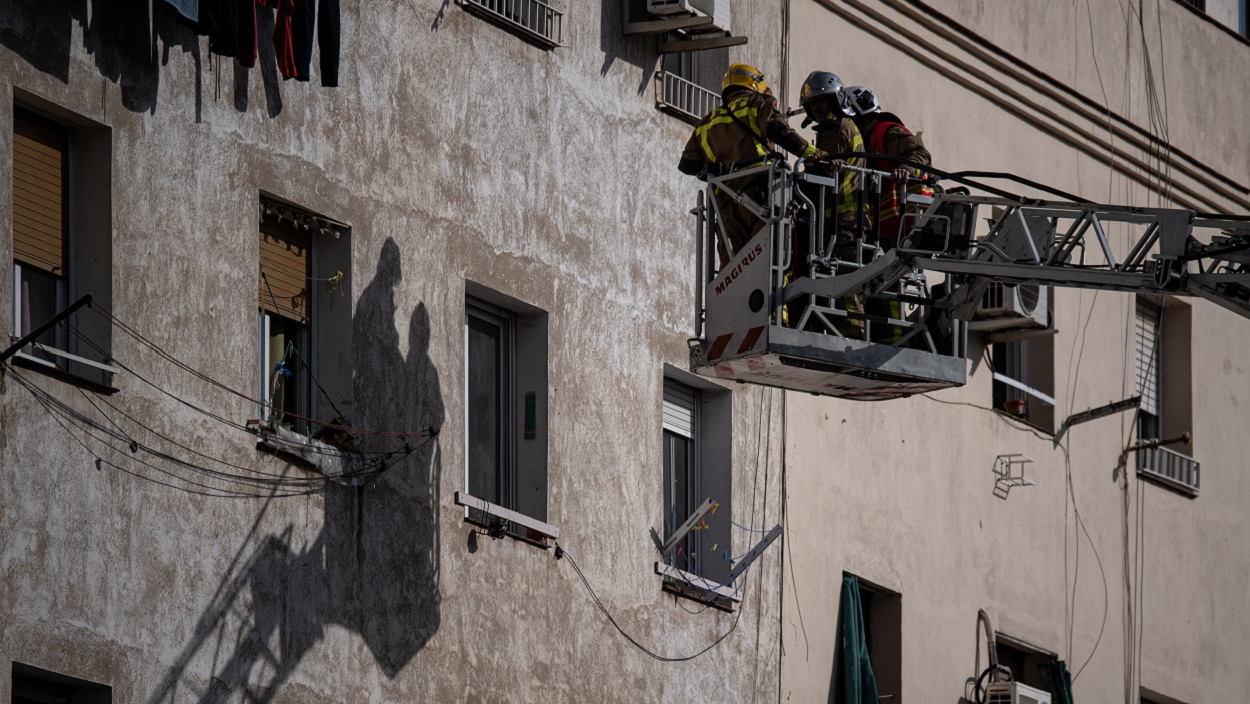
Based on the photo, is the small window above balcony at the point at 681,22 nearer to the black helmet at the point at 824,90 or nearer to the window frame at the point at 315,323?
the black helmet at the point at 824,90

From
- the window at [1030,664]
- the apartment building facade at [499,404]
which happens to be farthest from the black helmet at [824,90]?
the window at [1030,664]

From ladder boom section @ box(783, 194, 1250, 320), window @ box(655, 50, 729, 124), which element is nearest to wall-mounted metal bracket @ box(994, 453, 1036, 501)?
window @ box(655, 50, 729, 124)

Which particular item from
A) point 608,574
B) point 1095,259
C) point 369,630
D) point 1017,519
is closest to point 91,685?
point 369,630

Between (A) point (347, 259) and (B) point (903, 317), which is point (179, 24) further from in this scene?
(B) point (903, 317)

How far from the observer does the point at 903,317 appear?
17.6 m

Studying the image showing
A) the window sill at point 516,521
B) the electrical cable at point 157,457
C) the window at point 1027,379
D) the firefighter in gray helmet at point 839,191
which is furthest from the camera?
the window at point 1027,379

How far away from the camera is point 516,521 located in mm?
18188

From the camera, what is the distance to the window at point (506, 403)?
1878cm

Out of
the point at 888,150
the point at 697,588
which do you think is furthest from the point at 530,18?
the point at 697,588

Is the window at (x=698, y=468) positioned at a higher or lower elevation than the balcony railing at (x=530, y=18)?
lower

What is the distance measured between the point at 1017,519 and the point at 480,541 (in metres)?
7.18

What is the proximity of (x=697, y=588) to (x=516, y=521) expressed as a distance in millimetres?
2223

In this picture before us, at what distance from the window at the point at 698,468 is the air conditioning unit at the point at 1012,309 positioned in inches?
133

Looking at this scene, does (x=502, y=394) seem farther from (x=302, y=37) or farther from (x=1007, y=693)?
(x=1007, y=693)
